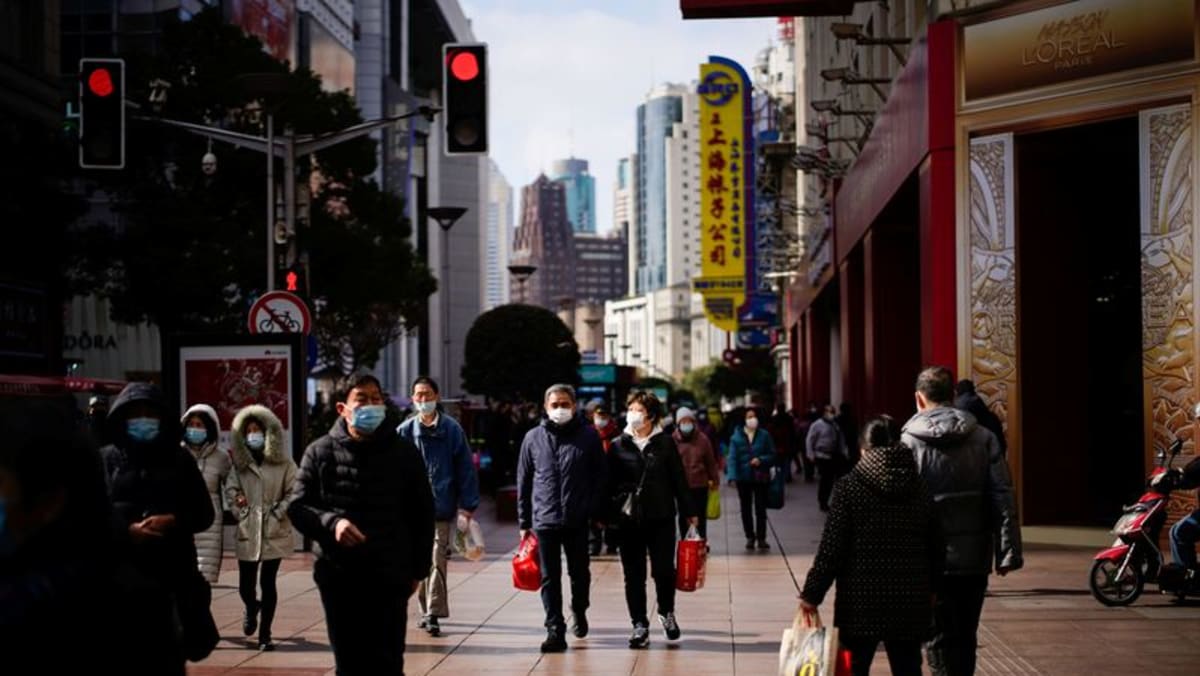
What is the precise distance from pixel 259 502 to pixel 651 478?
2.68 metres

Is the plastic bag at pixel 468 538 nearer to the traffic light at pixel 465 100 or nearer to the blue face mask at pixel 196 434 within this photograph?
the blue face mask at pixel 196 434

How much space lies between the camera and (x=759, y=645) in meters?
12.0

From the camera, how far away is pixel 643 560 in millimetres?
12180

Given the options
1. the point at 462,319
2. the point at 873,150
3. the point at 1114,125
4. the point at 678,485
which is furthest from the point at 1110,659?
the point at 462,319

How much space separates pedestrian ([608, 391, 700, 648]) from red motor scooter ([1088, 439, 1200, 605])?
12.2 feet

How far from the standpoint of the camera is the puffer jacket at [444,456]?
12633mm

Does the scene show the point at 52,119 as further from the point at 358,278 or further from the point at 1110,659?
A: the point at 1110,659

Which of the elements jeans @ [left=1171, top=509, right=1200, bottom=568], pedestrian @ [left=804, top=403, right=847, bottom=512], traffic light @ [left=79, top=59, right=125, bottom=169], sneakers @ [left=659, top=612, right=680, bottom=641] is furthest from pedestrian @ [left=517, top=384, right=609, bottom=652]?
pedestrian @ [left=804, top=403, right=847, bottom=512]

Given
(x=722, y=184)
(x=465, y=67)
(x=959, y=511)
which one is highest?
(x=722, y=184)

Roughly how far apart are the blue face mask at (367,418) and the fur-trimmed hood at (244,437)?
168 inches

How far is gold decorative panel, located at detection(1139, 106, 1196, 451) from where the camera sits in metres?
18.3

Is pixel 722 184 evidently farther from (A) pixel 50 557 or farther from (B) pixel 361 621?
(A) pixel 50 557

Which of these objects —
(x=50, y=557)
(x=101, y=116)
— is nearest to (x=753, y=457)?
(x=101, y=116)

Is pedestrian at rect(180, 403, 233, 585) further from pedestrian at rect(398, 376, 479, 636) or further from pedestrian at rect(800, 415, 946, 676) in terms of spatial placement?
pedestrian at rect(800, 415, 946, 676)
